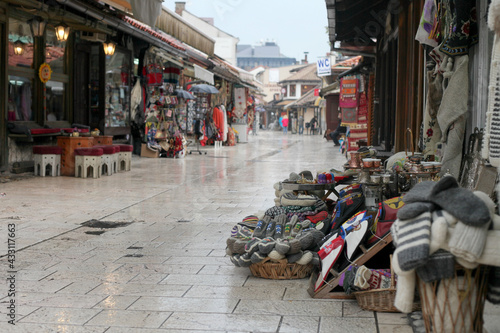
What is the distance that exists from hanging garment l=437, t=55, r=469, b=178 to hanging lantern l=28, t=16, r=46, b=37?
8836mm

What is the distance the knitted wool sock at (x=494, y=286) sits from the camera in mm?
2953

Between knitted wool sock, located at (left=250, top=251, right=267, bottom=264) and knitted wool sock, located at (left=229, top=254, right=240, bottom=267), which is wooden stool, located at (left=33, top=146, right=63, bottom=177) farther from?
knitted wool sock, located at (left=250, top=251, right=267, bottom=264)

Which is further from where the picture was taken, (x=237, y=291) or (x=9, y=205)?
(x=9, y=205)

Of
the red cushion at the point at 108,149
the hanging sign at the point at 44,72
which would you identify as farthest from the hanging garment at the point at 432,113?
the hanging sign at the point at 44,72

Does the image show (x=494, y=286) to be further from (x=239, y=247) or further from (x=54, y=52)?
(x=54, y=52)

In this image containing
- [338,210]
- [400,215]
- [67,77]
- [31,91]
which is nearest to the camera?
[400,215]

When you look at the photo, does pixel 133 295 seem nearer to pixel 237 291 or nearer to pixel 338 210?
pixel 237 291

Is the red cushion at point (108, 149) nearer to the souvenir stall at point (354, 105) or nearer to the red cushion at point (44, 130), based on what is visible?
the red cushion at point (44, 130)

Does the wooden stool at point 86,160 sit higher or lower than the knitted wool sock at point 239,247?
higher

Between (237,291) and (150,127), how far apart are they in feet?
45.1

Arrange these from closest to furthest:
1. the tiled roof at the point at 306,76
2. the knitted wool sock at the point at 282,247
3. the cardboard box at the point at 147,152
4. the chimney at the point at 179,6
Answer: the knitted wool sock at the point at 282,247 < the cardboard box at the point at 147,152 < the chimney at the point at 179,6 < the tiled roof at the point at 306,76

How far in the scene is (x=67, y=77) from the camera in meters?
14.2

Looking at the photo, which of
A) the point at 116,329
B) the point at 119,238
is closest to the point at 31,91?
the point at 119,238

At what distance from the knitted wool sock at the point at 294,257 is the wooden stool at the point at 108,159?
8199 millimetres
